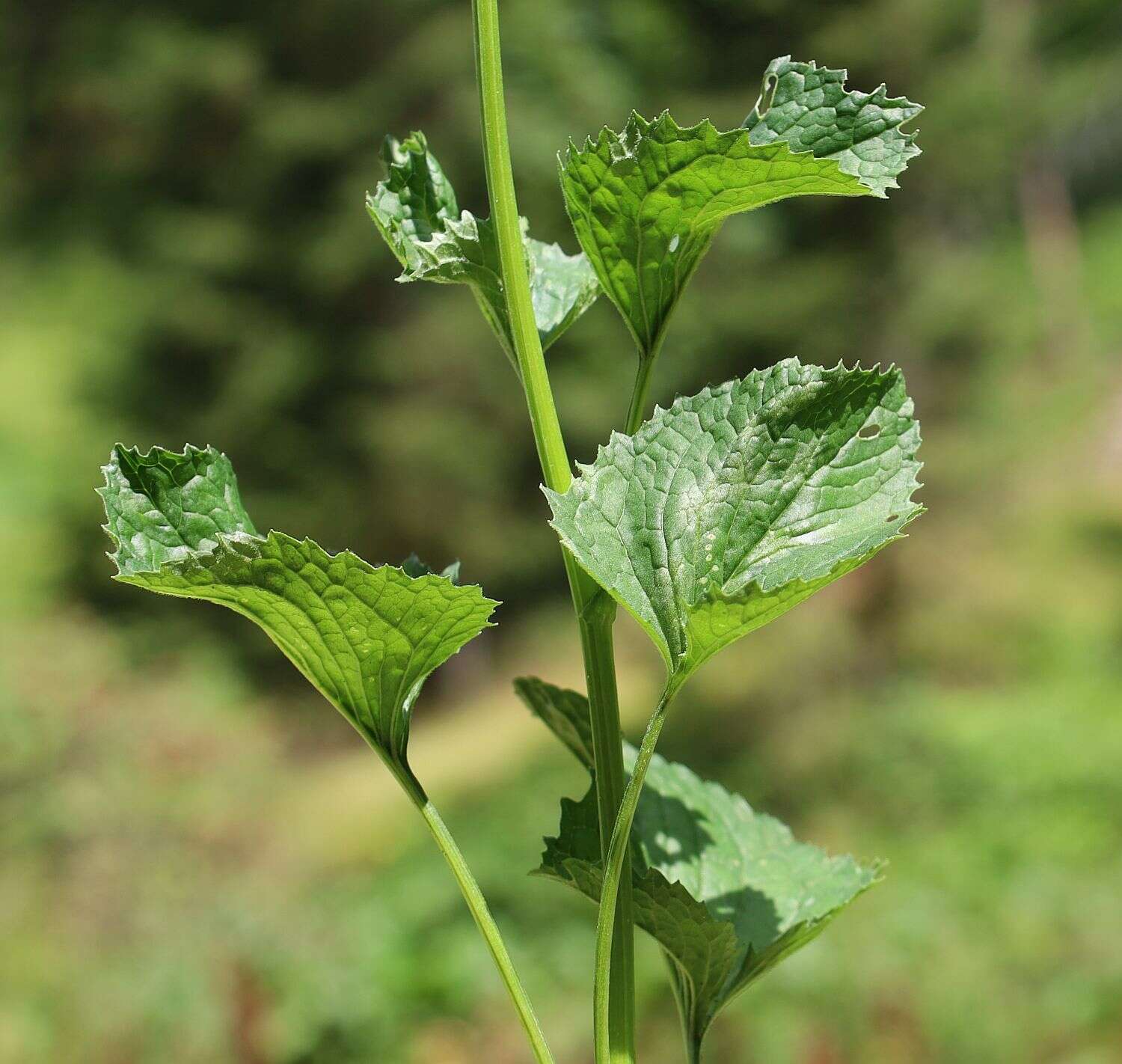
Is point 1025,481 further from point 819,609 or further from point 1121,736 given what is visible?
point 1121,736

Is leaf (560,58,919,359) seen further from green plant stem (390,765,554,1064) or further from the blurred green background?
the blurred green background

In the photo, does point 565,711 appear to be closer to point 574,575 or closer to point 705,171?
point 574,575

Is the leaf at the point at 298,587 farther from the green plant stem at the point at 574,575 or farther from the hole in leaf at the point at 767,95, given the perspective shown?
the hole in leaf at the point at 767,95

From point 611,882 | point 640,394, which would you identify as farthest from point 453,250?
point 611,882

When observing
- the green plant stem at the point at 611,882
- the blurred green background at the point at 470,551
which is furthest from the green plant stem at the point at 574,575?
the blurred green background at the point at 470,551

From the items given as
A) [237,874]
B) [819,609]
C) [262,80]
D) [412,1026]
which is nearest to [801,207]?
[819,609]
